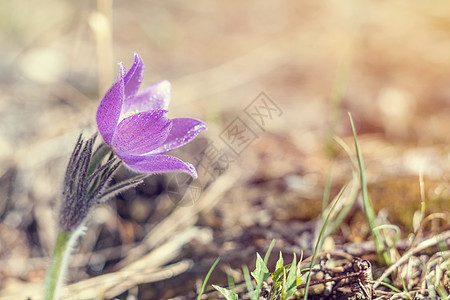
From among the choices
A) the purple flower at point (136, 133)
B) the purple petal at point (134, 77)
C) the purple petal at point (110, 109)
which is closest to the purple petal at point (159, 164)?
the purple flower at point (136, 133)

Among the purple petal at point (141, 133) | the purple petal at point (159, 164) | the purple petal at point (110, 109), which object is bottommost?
the purple petal at point (159, 164)

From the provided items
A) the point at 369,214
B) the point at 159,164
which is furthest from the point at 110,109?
the point at 369,214

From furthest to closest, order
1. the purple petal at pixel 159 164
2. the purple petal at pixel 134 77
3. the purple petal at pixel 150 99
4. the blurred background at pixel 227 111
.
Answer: the blurred background at pixel 227 111 → the purple petal at pixel 150 99 → the purple petal at pixel 134 77 → the purple petal at pixel 159 164

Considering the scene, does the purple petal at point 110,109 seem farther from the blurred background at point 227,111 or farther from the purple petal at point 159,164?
the blurred background at point 227,111

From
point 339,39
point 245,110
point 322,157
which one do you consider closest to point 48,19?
point 245,110

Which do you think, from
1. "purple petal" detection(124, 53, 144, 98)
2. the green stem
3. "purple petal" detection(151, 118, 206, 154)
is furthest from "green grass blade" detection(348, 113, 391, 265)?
the green stem

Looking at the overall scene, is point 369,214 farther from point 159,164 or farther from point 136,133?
point 136,133

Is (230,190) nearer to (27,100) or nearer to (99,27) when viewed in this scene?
(99,27)
